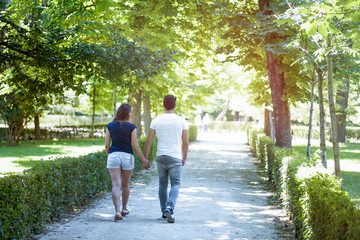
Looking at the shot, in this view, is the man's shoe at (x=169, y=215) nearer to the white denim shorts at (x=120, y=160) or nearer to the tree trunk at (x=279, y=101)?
the white denim shorts at (x=120, y=160)

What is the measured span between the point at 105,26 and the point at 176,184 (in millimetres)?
5181

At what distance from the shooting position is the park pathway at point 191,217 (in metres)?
6.24

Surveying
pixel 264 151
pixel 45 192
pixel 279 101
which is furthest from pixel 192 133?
pixel 45 192

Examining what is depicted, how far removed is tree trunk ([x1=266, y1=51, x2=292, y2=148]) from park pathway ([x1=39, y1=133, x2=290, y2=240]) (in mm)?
2390

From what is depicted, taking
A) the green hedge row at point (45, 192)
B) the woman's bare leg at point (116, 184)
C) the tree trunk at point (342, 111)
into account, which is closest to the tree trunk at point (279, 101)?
the green hedge row at point (45, 192)

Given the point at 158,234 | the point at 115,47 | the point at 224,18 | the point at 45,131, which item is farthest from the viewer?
the point at 45,131

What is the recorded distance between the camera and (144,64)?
870 centimetres

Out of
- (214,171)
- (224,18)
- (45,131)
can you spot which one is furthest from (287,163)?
(45,131)

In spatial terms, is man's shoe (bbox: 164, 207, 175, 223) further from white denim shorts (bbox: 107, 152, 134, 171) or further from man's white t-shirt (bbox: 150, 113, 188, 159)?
white denim shorts (bbox: 107, 152, 134, 171)

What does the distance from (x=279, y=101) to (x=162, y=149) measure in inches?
311

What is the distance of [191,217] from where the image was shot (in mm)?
7574

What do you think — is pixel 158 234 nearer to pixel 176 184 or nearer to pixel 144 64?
pixel 176 184

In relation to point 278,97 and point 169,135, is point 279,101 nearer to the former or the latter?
point 278,97

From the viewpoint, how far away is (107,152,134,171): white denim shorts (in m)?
7.08
